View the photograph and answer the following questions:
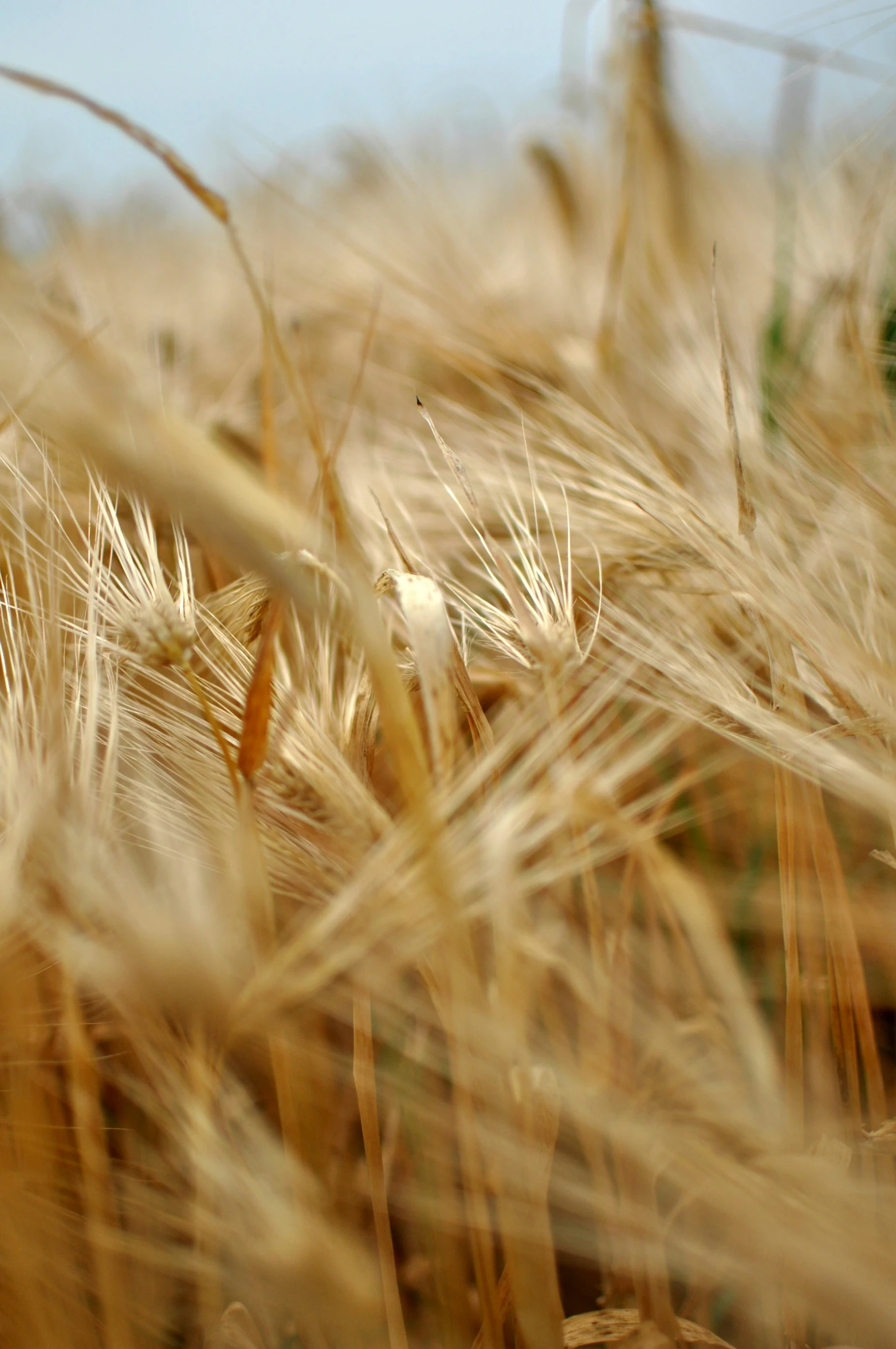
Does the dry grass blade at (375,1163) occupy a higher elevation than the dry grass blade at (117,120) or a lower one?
lower

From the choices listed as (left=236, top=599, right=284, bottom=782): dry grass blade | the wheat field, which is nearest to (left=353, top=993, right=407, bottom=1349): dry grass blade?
the wheat field

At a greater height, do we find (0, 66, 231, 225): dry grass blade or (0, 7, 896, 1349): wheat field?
(0, 66, 231, 225): dry grass blade

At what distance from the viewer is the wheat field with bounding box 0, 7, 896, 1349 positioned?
27 centimetres

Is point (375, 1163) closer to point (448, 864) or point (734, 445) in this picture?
point (448, 864)

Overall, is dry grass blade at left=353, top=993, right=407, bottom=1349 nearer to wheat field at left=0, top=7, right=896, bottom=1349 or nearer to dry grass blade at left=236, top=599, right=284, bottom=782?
wheat field at left=0, top=7, right=896, bottom=1349

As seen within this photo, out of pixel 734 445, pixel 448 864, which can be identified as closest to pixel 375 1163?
pixel 448 864

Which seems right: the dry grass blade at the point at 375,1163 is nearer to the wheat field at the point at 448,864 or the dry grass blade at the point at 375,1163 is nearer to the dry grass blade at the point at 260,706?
the wheat field at the point at 448,864

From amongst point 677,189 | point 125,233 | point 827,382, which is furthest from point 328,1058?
point 125,233

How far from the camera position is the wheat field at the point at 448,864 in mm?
274

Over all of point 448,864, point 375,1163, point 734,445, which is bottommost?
point 375,1163

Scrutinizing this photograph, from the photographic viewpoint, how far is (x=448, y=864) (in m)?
0.27

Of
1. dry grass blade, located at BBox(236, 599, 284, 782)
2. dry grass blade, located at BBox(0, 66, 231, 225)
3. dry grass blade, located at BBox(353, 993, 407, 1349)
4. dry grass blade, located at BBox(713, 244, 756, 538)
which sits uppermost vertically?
dry grass blade, located at BBox(0, 66, 231, 225)

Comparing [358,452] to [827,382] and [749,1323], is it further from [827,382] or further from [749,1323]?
[749,1323]

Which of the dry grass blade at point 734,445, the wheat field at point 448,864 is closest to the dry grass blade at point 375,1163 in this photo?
the wheat field at point 448,864
